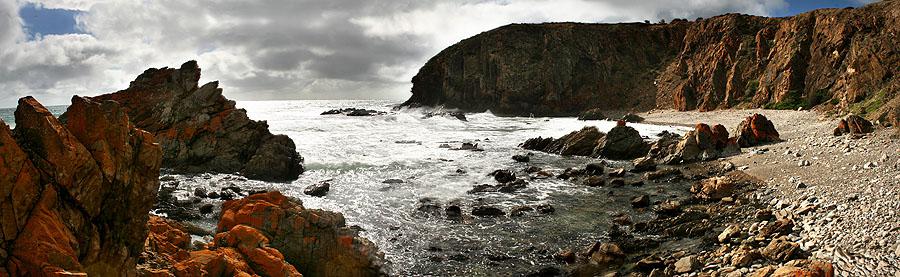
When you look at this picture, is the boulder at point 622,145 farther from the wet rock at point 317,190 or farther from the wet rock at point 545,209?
the wet rock at point 317,190

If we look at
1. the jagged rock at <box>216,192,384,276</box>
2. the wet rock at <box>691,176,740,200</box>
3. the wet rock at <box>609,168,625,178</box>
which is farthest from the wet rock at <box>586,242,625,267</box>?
the wet rock at <box>609,168,625,178</box>

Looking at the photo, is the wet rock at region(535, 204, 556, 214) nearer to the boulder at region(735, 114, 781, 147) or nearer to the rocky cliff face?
the boulder at region(735, 114, 781, 147)

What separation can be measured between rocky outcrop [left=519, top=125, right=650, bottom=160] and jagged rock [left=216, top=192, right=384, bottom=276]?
22436 mm

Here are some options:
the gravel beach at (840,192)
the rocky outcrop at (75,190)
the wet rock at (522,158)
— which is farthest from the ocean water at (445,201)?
the rocky outcrop at (75,190)

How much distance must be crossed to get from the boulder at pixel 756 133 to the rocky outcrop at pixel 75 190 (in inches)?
1139

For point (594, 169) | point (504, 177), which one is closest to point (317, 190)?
point (504, 177)

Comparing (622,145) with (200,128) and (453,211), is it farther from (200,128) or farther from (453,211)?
(200,128)

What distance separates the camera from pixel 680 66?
6731 centimetres

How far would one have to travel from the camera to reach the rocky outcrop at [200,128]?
26.9m

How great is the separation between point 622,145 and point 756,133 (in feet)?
23.2

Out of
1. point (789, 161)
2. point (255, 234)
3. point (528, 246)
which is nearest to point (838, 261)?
point (528, 246)

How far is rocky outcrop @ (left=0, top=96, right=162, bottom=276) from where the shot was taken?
575cm

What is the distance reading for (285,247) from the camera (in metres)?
11.7

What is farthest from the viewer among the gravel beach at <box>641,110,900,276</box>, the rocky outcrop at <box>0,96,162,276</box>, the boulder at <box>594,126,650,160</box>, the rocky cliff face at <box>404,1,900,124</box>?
the rocky cliff face at <box>404,1,900,124</box>
